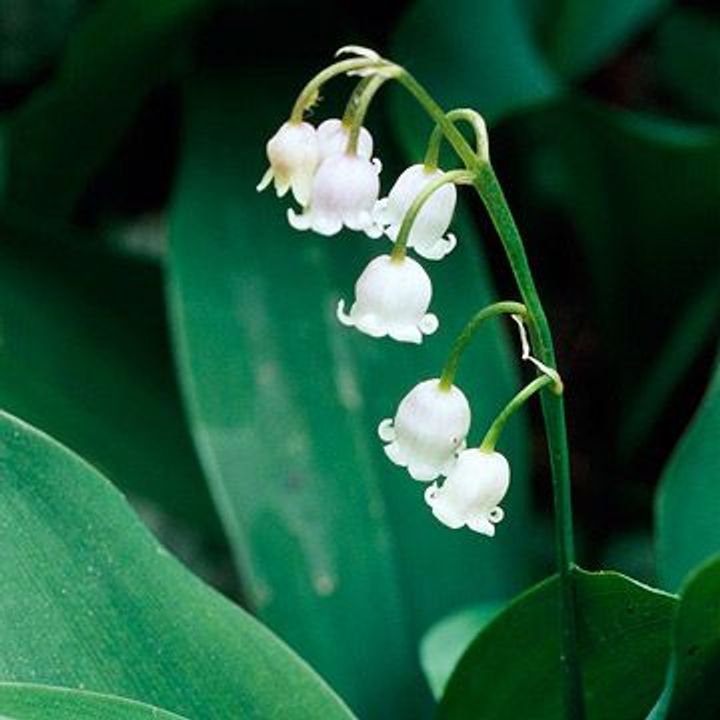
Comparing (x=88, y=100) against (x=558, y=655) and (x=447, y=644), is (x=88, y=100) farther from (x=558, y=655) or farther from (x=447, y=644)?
(x=558, y=655)

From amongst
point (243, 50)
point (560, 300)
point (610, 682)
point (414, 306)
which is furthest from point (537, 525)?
point (414, 306)

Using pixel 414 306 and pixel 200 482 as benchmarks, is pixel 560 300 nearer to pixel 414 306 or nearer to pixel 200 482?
pixel 200 482

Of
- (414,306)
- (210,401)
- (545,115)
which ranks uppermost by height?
(414,306)

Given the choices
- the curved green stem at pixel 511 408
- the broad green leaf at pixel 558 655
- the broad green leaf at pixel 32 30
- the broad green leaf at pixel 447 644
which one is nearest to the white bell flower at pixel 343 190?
the curved green stem at pixel 511 408

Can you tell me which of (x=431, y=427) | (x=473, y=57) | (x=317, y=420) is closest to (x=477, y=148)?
(x=431, y=427)

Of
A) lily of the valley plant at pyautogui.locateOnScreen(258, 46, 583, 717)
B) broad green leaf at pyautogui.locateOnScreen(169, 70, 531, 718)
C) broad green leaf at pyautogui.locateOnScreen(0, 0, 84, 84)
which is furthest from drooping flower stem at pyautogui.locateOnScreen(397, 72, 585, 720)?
broad green leaf at pyautogui.locateOnScreen(0, 0, 84, 84)
